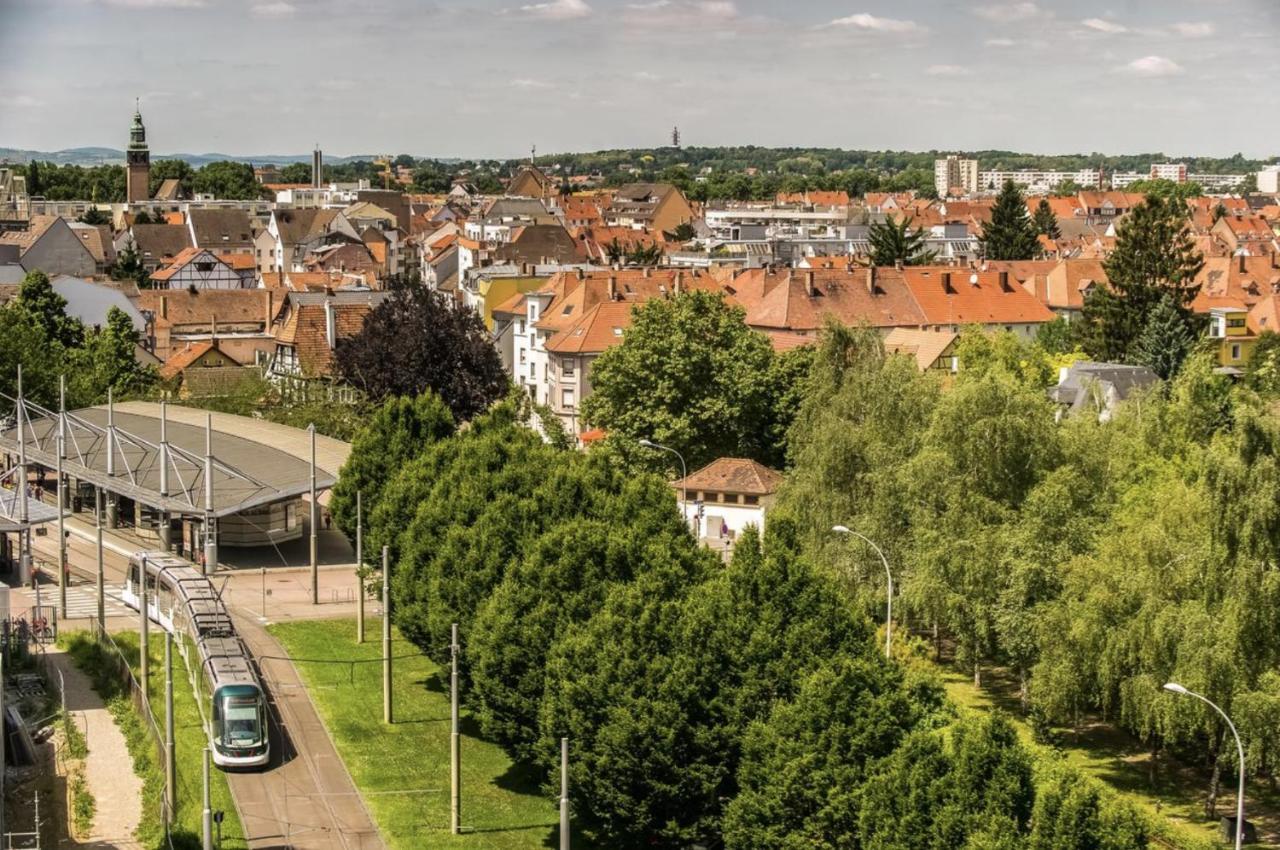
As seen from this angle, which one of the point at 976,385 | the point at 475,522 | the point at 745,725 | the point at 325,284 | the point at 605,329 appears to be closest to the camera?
the point at 745,725

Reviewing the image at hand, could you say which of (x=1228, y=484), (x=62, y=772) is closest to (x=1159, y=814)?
(x=1228, y=484)

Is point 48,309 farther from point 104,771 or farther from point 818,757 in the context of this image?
point 818,757

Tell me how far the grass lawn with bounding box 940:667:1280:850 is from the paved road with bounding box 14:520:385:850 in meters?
14.4

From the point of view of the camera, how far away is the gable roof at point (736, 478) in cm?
6588

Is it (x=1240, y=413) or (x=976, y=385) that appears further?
(x=976, y=385)

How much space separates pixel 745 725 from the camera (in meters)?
34.3

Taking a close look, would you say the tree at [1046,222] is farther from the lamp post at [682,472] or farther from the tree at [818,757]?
the tree at [818,757]

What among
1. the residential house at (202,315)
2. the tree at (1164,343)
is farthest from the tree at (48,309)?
the tree at (1164,343)

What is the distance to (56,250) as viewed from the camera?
14425 centimetres

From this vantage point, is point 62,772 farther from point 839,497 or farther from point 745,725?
point 839,497

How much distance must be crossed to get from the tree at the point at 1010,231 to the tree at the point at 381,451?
90404 millimetres

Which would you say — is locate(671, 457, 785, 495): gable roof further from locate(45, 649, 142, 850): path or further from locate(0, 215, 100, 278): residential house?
locate(0, 215, 100, 278): residential house

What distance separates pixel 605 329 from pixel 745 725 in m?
55.3

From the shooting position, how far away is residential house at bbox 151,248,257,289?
142 m
